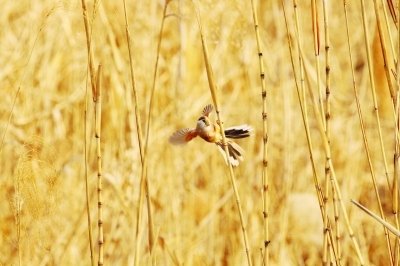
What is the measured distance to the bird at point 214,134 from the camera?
2.11 feet

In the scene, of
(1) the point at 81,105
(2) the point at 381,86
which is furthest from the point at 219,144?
(2) the point at 381,86

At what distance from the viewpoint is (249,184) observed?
4.16 ft

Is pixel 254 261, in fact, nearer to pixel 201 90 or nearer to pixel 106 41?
pixel 201 90

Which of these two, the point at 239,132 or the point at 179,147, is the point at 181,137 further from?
the point at 179,147

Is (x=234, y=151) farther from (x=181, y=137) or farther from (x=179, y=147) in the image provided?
(x=179, y=147)

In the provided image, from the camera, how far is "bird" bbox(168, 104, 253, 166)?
25.3 inches

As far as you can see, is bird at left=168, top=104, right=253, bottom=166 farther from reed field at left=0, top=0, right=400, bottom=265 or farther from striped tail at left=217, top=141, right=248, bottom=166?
reed field at left=0, top=0, right=400, bottom=265

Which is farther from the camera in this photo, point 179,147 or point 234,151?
point 179,147

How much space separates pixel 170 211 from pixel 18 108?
414mm

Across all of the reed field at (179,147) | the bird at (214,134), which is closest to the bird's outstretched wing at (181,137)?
the bird at (214,134)

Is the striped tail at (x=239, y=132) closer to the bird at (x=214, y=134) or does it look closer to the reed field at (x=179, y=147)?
the bird at (x=214, y=134)

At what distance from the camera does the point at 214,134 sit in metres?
0.65

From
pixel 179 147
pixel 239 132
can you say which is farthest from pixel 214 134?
pixel 179 147

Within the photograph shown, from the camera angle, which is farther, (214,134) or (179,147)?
(179,147)
